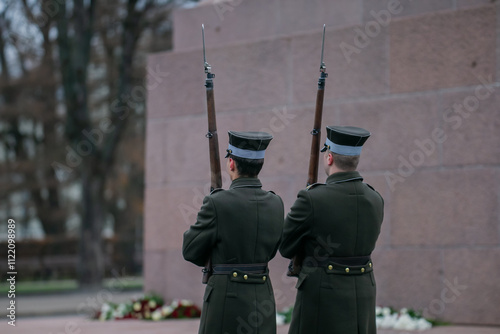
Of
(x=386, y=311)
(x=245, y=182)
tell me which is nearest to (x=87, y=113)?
(x=386, y=311)

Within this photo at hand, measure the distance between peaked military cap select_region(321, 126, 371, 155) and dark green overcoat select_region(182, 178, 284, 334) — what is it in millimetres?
503

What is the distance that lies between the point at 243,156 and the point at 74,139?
42.7 ft

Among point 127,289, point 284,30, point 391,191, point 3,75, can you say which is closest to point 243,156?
point 391,191

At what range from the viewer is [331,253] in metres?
4.72

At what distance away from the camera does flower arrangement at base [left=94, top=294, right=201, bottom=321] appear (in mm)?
8578

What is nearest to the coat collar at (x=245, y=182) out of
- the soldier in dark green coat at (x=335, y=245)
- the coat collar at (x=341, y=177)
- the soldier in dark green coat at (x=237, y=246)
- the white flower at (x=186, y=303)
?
the soldier in dark green coat at (x=237, y=246)

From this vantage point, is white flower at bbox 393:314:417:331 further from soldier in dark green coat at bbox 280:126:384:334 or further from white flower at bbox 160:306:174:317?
white flower at bbox 160:306:174:317

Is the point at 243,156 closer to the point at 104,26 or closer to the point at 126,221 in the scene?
the point at 104,26

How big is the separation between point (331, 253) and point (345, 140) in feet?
2.15

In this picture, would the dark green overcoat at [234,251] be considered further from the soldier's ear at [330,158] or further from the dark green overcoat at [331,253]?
the soldier's ear at [330,158]

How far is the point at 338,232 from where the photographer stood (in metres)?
4.72

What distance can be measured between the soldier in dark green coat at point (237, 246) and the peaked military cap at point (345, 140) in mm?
385

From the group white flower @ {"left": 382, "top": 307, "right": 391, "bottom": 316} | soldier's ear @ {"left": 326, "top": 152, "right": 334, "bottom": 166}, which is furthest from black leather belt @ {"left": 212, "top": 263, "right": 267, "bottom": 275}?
white flower @ {"left": 382, "top": 307, "right": 391, "bottom": 316}

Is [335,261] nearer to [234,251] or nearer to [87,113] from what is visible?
[234,251]
